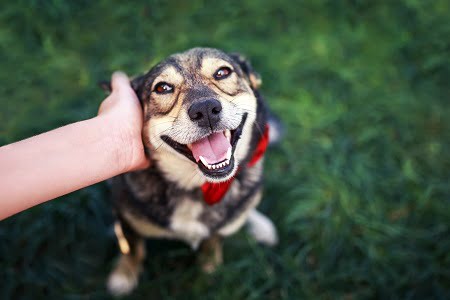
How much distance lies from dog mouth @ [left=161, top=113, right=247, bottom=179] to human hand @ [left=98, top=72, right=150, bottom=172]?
0.61 ft

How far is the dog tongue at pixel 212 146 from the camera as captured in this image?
2.25 m

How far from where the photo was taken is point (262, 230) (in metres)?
3.32

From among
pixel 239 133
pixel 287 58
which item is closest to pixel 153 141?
pixel 239 133

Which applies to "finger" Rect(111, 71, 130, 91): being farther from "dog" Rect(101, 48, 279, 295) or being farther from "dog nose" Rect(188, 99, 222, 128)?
"dog nose" Rect(188, 99, 222, 128)

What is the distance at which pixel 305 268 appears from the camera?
3.18 m

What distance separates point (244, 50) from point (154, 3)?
1200mm

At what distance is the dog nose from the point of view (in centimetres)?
213

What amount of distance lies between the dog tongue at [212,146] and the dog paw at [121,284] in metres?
1.39

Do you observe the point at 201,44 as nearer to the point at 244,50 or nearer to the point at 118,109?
the point at 244,50

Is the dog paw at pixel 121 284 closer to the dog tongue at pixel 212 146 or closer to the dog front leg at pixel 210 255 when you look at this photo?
the dog front leg at pixel 210 255

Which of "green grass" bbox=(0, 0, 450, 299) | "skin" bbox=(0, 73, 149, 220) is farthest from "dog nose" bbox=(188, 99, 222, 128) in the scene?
"green grass" bbox=(0, 0, 450, 299)

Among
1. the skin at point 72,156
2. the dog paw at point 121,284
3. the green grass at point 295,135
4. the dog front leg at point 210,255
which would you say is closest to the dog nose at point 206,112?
the skin at point 72,156

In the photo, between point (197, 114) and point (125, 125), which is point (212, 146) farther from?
point (125, 125)

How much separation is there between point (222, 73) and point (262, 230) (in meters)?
1.54
